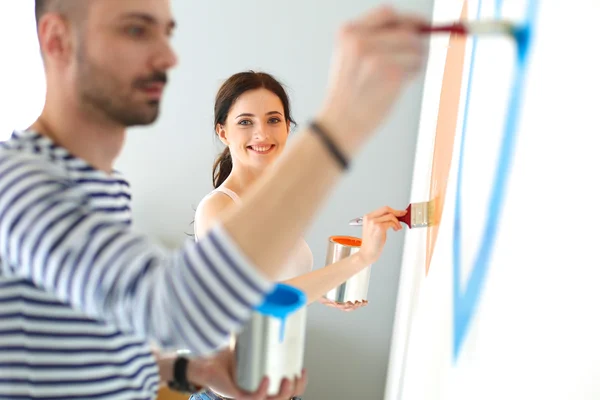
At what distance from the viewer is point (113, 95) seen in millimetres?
490

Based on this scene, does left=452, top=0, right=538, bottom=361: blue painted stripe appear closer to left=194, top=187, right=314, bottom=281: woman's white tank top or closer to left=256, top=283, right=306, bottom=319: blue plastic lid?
left=256, top=283, right=306, bottom=319: blue plastic lid

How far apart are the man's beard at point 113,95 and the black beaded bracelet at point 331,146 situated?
0.18 m

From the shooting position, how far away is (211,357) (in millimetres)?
692

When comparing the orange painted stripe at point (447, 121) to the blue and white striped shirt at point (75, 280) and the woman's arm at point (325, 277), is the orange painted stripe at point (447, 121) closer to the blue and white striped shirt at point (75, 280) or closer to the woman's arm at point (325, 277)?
the woman's arm at point (325, 277)

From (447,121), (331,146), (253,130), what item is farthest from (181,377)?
(253,130)

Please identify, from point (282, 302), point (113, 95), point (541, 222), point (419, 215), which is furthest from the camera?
point (419, 215)

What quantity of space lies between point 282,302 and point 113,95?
32 cm

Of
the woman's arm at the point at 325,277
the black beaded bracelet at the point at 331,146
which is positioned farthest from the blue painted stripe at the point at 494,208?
the woman's arm at the point at 325,277

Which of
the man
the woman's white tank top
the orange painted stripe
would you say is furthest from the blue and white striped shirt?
the woman's white tank top

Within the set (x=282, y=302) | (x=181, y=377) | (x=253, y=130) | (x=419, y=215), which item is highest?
(x=253, y=130)

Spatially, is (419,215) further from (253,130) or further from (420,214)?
(253,130)

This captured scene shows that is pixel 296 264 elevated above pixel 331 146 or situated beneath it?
situated beneath

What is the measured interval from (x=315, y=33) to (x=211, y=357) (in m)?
1.40

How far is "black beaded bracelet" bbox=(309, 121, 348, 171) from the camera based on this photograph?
39cm
